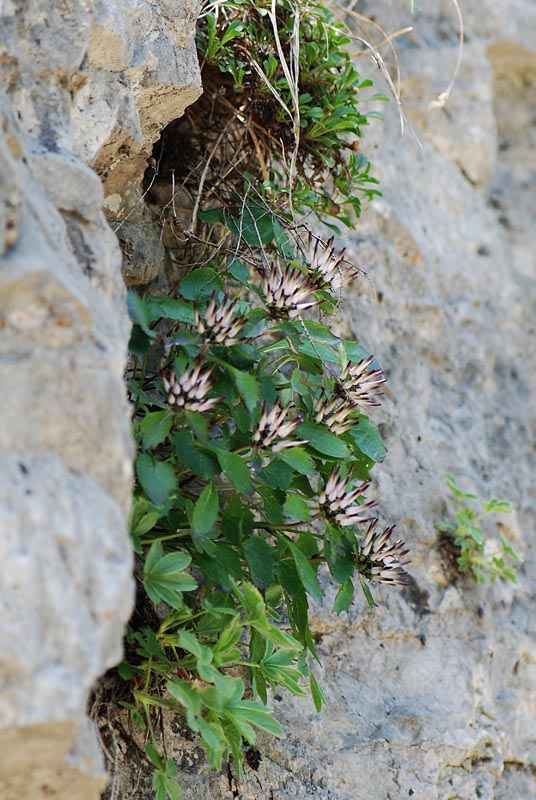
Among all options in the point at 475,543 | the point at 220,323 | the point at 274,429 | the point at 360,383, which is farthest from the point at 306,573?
the point at 475,543

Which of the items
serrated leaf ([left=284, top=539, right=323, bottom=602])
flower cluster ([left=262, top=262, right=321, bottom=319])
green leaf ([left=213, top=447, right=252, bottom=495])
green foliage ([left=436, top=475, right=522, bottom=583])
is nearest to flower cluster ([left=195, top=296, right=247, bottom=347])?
flower cluster ([left=262, top=262, right=321, bottom=319])

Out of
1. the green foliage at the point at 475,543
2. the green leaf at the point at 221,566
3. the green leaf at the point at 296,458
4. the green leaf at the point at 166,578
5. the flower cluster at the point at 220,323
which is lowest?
the green foliage at the point at 475,543

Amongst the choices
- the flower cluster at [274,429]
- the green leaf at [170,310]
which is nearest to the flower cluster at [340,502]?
the flower cluster at [274,429]

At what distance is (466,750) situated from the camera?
7.43ft

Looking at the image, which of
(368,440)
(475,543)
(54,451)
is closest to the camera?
(54,451)

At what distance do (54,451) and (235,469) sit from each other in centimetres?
51

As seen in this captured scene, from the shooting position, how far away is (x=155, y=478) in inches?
64.4

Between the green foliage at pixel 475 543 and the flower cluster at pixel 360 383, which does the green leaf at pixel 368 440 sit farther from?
the green foliage at pixel 475 543

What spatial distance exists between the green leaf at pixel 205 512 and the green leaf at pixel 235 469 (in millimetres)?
54

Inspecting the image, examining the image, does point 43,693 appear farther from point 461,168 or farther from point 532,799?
point 461,168

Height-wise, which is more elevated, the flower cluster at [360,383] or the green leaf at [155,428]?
the green leaf at [155,428]

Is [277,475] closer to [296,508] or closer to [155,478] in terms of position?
[296,508]

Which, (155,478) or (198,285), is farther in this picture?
(198,285)

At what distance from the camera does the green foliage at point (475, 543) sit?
257 centimetres
